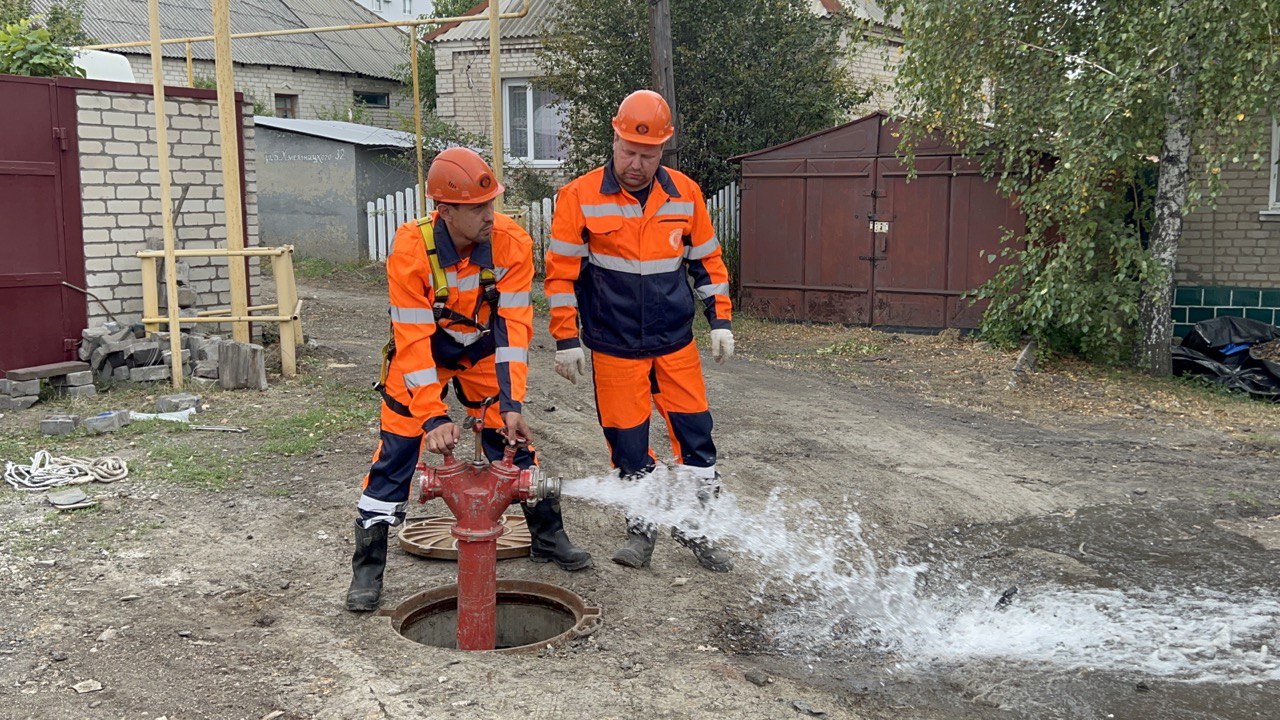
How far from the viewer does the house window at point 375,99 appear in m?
27.3

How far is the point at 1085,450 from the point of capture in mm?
7637

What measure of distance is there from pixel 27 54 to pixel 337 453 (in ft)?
15.6

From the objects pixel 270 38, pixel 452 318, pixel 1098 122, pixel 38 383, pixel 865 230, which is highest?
pixel 270 38

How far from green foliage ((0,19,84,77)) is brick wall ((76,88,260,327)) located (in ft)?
1.34

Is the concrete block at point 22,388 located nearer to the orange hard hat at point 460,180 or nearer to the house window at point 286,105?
the orange hard hat at point 460,180

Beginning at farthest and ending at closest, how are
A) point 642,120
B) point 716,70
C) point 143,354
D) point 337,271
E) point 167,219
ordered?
point 337,271, point 716,70, point 143,354, point 167,219, point 642,120

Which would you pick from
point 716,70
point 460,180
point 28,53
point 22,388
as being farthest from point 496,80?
point 460,180

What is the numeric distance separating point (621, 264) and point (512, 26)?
1512cm

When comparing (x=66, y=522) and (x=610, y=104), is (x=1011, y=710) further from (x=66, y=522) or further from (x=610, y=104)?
(x=610, y=104)

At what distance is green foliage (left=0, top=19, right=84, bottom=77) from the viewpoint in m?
8.89

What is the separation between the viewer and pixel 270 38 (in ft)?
84.2

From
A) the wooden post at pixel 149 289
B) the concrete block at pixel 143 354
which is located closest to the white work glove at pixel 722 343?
the concrete block at pixel 143 354

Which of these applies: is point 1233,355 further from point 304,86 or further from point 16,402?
point 304,86

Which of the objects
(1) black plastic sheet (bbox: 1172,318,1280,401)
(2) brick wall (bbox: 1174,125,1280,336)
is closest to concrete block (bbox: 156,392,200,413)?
(1) black plastic sheet (bbox: 1172,318,1280,401)
